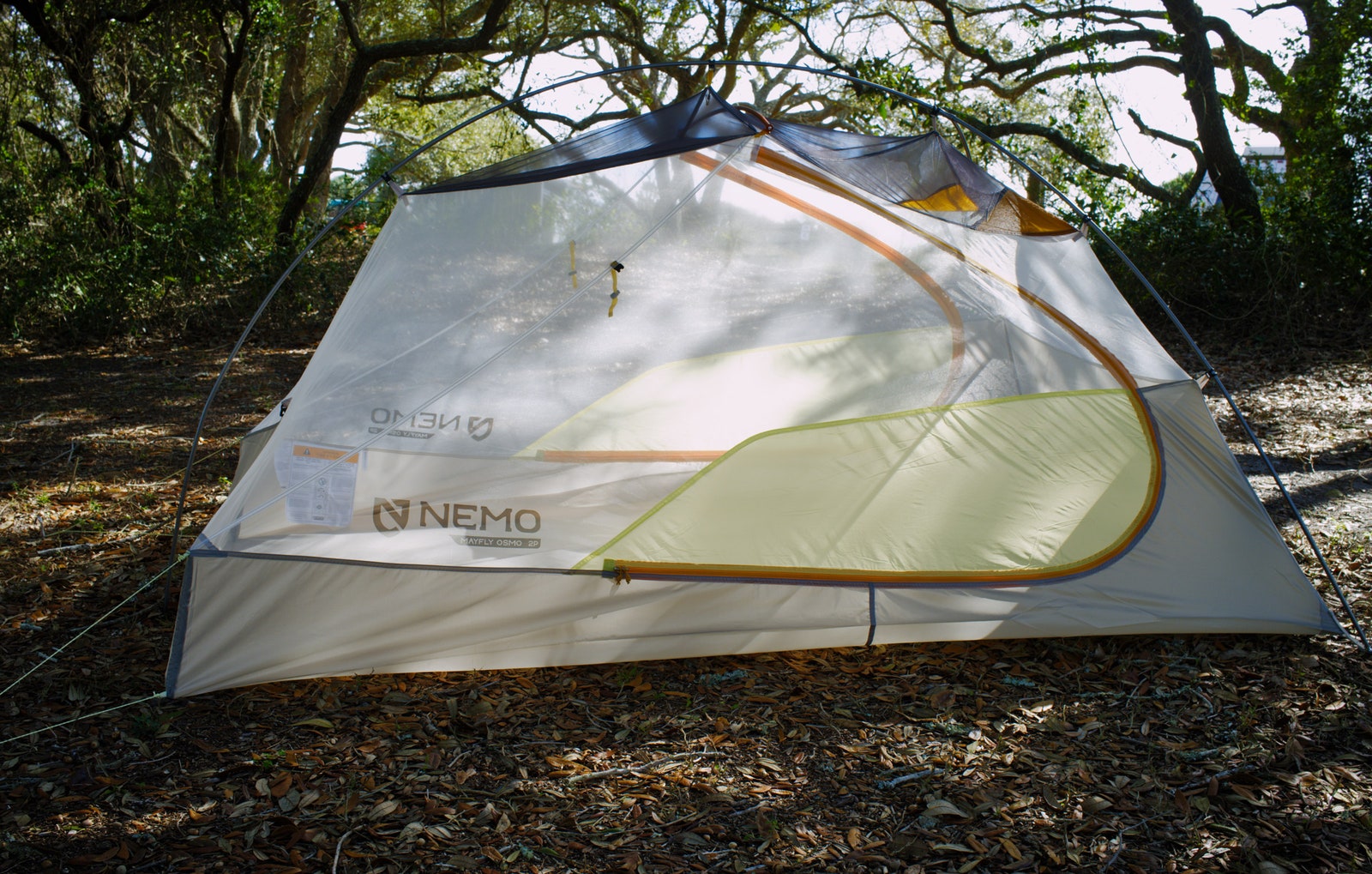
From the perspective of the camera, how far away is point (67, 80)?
7.79 meters

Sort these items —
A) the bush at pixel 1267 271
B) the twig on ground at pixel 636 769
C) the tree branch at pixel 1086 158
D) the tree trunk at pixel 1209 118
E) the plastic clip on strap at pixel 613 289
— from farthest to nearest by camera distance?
the tree branch at pixel 1086 158, the tree trunk at pixel 1209 118, the bush at pixel 1267 271, the plastic clip on strap at pixel 613 289, the twig on ground at pixel 636 769

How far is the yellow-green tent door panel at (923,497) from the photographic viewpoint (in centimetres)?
289

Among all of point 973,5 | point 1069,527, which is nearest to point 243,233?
point 1069,527

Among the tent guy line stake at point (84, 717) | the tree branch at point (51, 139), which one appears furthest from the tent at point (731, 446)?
the tree branch at point (51, 139)

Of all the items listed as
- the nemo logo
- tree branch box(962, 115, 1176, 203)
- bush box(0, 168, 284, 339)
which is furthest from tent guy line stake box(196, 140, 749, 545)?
tree branch box(962, 115, 1176, 203)

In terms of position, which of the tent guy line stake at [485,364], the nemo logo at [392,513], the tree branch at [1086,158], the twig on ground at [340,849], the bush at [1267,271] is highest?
the tree branch at [1086,158]

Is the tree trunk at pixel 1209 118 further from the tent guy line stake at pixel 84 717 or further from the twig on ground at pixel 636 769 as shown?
the tent guy line stake at pixel 84 717

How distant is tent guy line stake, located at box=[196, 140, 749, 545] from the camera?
263 cm

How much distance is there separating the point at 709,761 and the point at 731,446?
1.26 m

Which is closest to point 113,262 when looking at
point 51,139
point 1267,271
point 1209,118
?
point 51,139

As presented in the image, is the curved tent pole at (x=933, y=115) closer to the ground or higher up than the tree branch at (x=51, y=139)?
closer to the ground

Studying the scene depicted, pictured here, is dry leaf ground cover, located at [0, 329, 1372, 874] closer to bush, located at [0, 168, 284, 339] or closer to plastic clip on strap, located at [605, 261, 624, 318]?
plastic clip on strap, located at [605, 261, 624, 318]

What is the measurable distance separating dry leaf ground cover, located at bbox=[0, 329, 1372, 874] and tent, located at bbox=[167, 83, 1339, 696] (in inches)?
4.9

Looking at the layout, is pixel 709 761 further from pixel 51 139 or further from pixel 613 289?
pixel 51 139
